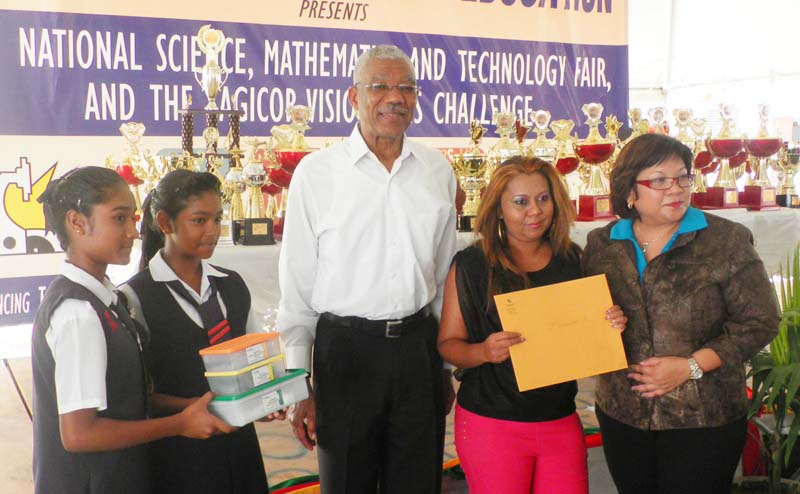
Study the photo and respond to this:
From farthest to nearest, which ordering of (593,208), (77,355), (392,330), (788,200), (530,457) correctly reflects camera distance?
1. (788,200)
2. (593,208)
3. (392,330)
4. (530,457)
5. (77,355)

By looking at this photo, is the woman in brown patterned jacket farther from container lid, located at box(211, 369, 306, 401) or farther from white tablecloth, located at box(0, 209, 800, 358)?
container lid, located at box(211, 369, 306, 401)

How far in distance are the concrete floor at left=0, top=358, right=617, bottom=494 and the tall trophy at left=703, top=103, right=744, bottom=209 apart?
124 centimetres

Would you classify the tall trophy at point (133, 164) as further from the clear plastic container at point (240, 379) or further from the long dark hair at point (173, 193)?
the clear plastic container at point (240, 379)

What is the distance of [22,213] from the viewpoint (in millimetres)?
4859

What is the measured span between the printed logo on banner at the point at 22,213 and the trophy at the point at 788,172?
4276 mm

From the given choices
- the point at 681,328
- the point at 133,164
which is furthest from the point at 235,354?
the point at 133,164

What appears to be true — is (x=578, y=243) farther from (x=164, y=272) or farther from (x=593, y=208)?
(x=164, y=272)

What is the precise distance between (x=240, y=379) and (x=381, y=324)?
0.65m

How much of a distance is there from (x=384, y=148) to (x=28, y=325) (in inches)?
140

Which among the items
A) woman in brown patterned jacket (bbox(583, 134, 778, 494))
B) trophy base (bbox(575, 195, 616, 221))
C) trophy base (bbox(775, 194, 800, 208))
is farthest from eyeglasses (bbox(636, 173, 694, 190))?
trophy base (bbox(775, 194, 800, 208))

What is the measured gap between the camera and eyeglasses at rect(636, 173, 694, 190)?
202 cm

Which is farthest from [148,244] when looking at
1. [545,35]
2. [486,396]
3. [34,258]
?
[545,35]

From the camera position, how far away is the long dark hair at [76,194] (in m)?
1.53

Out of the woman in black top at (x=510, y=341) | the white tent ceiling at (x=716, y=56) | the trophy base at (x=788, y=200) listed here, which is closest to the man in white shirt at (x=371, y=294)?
the woman in black top at (x=510, y=341)
